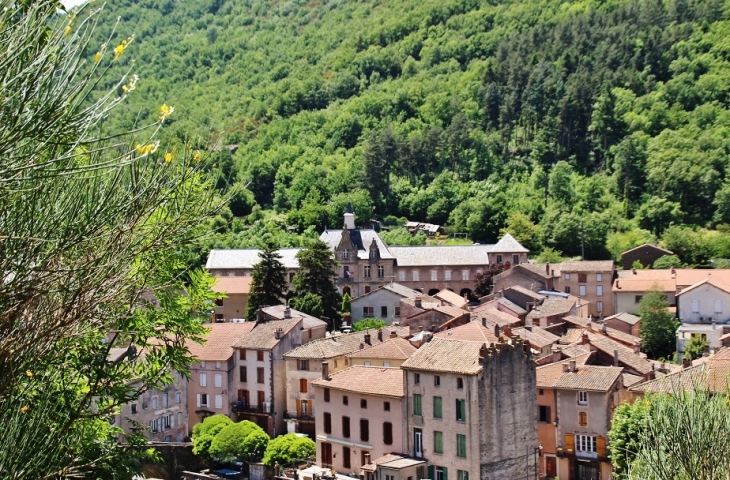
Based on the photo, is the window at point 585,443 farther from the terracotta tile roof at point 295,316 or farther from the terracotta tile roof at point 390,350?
the terracotta tile roof at point 295,316

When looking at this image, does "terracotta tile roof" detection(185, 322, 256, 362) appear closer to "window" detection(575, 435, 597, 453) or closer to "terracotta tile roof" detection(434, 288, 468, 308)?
"terracotta tile roof" detection(434, 288, 468, 308)

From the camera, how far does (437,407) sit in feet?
136

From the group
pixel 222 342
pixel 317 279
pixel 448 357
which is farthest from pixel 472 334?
pixel 317 279

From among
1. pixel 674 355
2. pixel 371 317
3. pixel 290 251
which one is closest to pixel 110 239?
pixel 674 355

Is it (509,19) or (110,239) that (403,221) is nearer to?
(509,19)

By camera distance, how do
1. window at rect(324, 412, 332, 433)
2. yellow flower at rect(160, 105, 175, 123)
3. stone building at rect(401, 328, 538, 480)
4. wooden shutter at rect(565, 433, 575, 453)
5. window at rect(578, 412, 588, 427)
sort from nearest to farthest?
yellow flower at rect(160, 105, 175, 123), stone building at rect(401, 328, 538, 480), window at rect(578, 412, 588, 427), wooden shutter at rect(565, 433, 575, 453), window at rect(324, 412, 332, 433)

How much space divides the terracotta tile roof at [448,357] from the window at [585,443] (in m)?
8.07

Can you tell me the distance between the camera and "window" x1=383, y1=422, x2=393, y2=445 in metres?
43.8

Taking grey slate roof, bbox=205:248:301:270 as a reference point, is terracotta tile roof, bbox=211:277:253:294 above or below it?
below

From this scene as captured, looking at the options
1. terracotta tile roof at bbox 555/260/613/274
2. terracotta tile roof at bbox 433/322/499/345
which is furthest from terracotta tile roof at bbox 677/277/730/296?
terracotta tile roof at bbox 433/322/499/345

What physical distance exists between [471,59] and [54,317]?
559ft

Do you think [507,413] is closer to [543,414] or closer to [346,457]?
[543,414]

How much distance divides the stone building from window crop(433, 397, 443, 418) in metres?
0.02

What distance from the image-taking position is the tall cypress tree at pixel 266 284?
70.7 m
